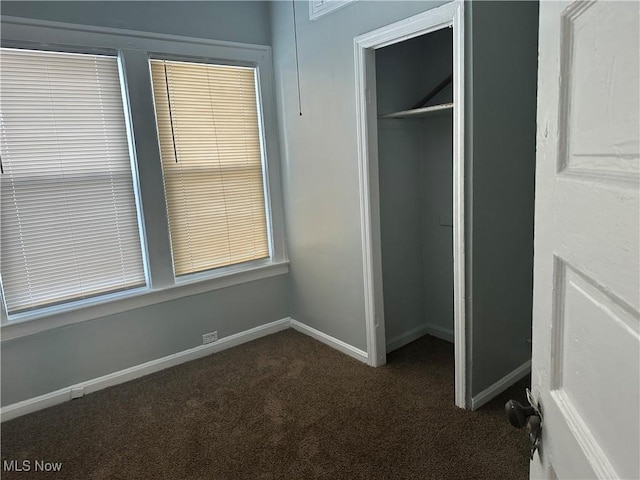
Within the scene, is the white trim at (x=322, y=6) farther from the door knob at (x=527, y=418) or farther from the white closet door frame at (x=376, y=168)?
the door knob at (x=527, y=418)

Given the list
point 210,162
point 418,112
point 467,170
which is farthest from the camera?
point 210,162

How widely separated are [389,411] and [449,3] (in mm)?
2183

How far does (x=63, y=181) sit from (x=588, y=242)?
2885mm

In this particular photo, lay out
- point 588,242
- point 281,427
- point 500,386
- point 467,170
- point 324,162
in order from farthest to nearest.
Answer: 1. point 324,162
2. point 500,386
3. point 281,427
4. point 467,170
5. point 588,242

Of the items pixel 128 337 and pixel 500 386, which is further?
pixel 128 337

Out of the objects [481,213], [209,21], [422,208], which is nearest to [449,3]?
[481,213]

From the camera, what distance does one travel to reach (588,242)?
1.85 ft

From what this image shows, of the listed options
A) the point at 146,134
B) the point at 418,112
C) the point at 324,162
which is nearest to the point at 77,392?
the point at 146,134

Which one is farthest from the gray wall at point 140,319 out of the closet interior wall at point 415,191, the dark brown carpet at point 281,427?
the closet interior wall at point 415,191

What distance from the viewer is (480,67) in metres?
2.17

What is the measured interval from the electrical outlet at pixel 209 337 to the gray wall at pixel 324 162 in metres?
0.72

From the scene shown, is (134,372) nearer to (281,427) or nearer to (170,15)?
(281,427)

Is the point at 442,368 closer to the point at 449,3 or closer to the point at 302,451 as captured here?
the point at 302,451

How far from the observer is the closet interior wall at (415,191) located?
3.05 m
